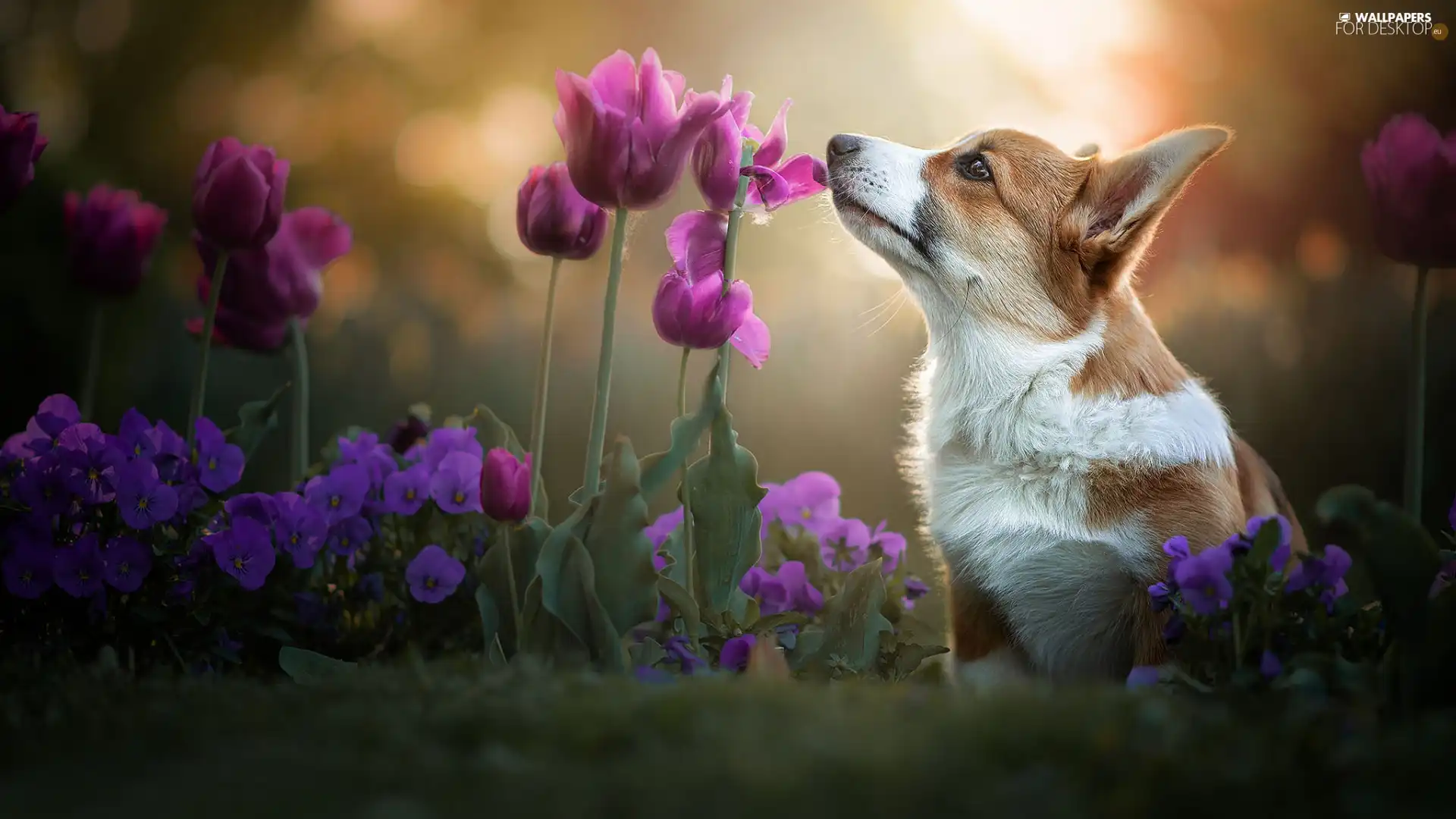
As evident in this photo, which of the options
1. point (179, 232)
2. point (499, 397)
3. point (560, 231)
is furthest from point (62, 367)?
point (560, 231)

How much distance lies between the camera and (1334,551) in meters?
1.50

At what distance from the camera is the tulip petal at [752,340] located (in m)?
1.91

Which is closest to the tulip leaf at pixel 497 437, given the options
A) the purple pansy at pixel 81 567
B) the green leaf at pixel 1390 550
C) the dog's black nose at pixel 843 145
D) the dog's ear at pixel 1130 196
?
the purple pansy at pixel 81 567

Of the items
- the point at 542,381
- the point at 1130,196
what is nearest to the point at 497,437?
the point at 542,381

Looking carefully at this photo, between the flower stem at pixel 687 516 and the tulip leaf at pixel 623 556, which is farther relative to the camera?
the flower stem at pixel 687 516

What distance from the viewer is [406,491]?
2.11 meters

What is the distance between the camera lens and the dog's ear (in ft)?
6.36

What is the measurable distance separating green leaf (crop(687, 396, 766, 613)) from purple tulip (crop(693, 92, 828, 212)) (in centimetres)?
37

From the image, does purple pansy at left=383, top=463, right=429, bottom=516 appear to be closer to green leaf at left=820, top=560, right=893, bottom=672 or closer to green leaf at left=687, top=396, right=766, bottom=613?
green leaf at left=687, top=396, right=766, bottom=613

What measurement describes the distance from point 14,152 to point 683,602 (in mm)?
1419

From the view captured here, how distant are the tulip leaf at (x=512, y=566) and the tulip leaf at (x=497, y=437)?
24cm

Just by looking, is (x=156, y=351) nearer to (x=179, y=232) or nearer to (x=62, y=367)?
(x=62, y=367)

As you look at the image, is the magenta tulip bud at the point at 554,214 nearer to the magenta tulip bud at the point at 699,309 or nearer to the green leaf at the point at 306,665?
the magenta tulip bud at the point at 699,309

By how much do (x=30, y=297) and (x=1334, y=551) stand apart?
3.63 metres
